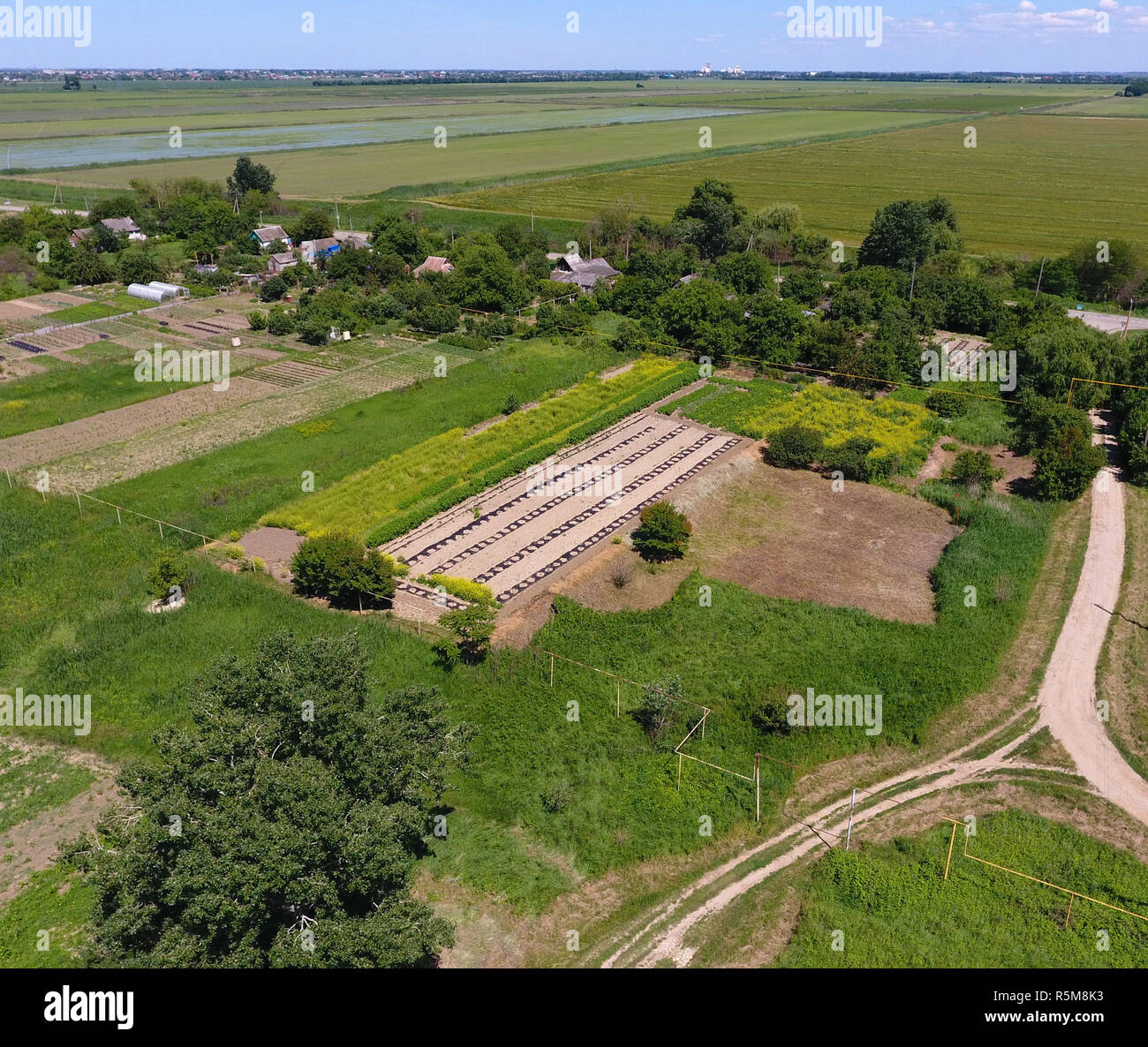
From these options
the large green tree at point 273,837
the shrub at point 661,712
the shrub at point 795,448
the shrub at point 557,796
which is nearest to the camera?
the large green tree at point 273,837

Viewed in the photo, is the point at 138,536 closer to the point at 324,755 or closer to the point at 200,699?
the point at 200,699

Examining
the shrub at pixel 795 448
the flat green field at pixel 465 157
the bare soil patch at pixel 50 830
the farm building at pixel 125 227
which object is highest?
the flat green field at pixel 465 157

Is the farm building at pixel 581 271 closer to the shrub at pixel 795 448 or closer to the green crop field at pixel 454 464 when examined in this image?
the green crop field at pixel 454 464

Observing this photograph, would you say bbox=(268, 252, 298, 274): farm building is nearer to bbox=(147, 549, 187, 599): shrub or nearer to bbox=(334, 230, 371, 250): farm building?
bbox=(334, 230, 371, 250): farm building

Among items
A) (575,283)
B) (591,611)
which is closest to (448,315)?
(575,283)

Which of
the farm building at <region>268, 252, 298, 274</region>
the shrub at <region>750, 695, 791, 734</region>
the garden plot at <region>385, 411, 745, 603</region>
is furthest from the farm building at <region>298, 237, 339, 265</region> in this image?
the shrub at <region>750, 695, 791, 734</region>

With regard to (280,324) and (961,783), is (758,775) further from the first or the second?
(280,324)

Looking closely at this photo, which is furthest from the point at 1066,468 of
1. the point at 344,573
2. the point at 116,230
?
the point at 116,230

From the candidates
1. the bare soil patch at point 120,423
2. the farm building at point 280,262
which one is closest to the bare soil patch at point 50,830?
the bare soil patch at point 120,423
